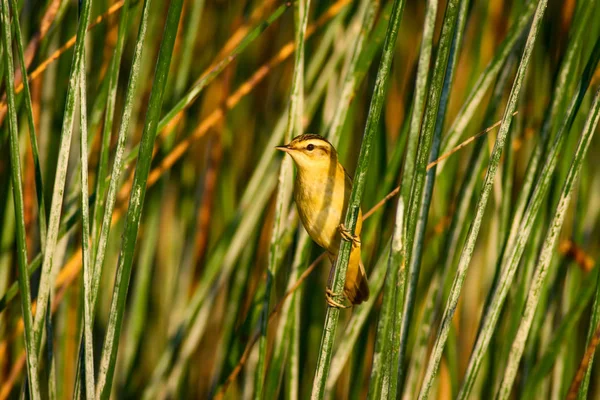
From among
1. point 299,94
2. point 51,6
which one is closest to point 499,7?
point 299,94

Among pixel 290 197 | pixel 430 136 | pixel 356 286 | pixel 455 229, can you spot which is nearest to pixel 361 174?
pixel 430 136

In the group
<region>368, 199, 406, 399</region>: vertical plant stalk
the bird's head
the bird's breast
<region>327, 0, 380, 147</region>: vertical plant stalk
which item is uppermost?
<region>327, 0, 380, 147</region>: vertical plant stalk

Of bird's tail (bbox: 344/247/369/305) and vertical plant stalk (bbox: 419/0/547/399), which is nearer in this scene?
vertical plant stalk (bbox: 419/0/547/399)

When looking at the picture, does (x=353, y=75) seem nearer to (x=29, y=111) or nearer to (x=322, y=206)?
(x=322, y=206)

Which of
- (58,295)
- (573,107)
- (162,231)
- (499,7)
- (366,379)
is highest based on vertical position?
(499,7)

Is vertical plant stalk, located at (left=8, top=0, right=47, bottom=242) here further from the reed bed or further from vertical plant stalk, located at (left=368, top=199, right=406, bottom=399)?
vertical plant stalk, located at (left=368, top=199, right=406, bottom=399)

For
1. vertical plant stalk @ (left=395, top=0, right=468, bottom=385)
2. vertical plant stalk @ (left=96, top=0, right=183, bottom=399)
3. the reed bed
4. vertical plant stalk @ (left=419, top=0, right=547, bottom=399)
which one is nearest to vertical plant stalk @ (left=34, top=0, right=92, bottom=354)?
the reed bed

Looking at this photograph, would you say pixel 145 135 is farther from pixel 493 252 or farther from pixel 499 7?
pixel 499 7
